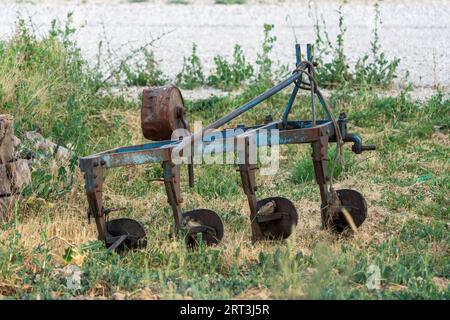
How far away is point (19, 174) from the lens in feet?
24.1

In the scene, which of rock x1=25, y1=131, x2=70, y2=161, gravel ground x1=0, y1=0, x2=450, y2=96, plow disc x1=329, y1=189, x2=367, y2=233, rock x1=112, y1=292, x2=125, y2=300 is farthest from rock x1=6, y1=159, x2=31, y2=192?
gravel ground x1=0, y1=0, x2=450, y2=96

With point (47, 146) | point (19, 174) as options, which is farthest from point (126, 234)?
point (47, 146)

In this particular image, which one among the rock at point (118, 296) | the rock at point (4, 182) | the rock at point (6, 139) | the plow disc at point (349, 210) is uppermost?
the rock at point (6, 139)

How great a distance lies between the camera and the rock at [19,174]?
23.8ft

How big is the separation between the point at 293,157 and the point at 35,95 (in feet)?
7.46

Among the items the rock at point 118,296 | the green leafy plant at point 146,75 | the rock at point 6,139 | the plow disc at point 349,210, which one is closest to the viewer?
the rock at point 118,296

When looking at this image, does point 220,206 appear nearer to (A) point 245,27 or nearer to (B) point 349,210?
(B) point 349,210

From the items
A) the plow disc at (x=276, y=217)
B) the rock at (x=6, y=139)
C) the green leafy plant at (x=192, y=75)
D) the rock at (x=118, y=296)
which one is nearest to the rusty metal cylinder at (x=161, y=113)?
the plow disc at (x=276, y=217)

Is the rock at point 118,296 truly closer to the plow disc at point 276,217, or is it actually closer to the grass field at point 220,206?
the grass field at point 220,206

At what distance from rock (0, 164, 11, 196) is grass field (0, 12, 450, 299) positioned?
14cm

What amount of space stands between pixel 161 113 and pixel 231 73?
160 inches

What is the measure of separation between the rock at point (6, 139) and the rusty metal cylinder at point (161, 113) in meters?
1.03
